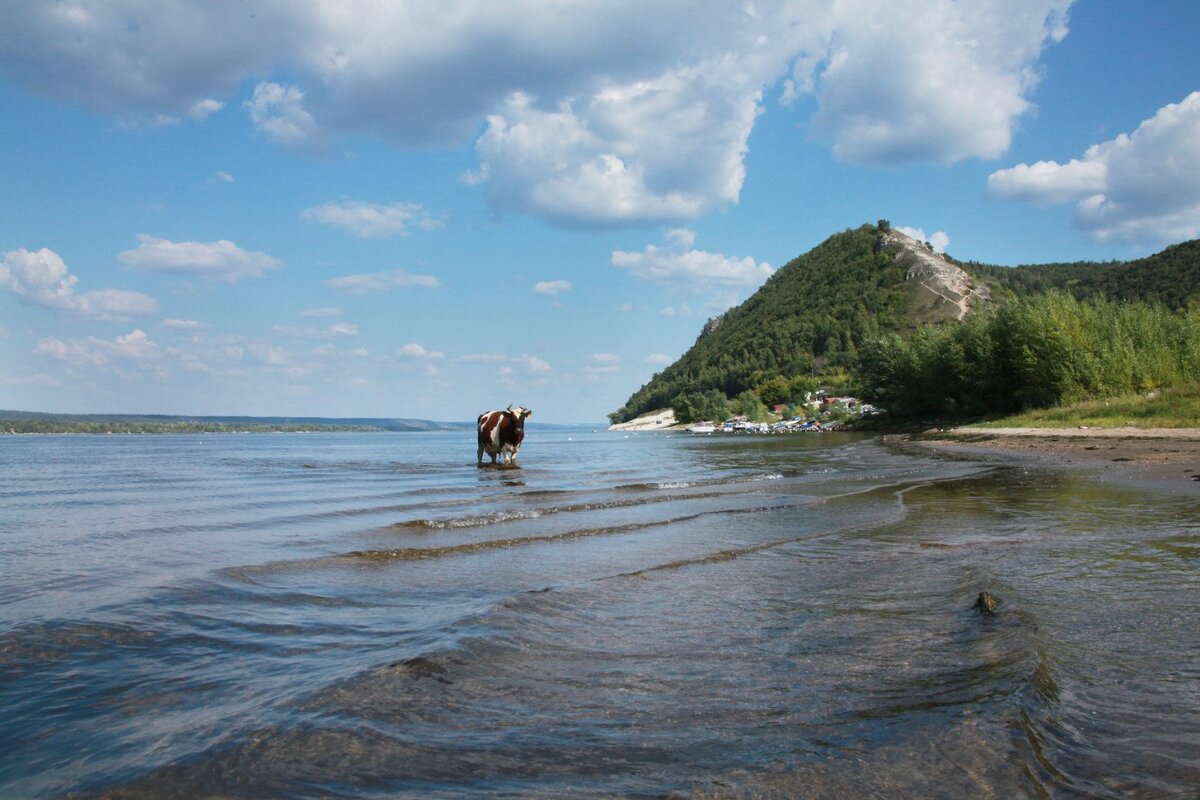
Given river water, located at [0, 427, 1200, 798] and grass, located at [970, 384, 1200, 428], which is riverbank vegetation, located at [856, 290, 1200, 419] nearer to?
grass, located at [970, 384, 1200, 428]

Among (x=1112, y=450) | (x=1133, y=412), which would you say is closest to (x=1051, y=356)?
(x=1133, y=412)

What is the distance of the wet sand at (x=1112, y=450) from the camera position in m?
18.8

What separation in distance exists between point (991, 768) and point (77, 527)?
14964 millimetres

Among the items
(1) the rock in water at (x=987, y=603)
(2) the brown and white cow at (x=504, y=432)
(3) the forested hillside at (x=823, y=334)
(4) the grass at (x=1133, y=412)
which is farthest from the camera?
(3) the forested hillside at (x=823, y=334)

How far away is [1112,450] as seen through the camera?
2852cm

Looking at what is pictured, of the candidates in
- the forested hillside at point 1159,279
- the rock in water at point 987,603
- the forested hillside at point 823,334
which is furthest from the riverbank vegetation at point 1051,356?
the forested hillside at point 823,334

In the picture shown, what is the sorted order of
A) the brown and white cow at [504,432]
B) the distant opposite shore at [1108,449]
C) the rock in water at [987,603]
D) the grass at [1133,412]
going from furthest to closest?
the grass at [1133,412] → the brown and white cow at [504,432] → the distant opposite shore at [1108,449] → the rock in water at [987,603]

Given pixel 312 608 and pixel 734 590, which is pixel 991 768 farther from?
pixel 312 608

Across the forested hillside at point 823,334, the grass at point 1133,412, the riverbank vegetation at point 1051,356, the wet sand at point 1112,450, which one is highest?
the forested hillside at point 823,334

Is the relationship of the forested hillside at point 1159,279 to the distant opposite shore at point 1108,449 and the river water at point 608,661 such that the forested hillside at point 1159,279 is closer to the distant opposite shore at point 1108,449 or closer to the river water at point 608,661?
the distant opposite shore at point 1108,449

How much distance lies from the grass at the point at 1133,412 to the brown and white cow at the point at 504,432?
3258 cm

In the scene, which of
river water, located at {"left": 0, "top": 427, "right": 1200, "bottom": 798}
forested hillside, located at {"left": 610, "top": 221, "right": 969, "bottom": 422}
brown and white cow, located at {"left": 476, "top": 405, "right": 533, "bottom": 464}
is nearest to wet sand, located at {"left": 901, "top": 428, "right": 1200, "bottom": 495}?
river water, located at {"left": 0, "top": 427, "right": 1200, "bottom": 798}

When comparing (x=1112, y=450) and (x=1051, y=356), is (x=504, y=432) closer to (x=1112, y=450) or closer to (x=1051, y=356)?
(x=1112, y=450)

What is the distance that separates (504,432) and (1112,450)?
2601 centimetres
